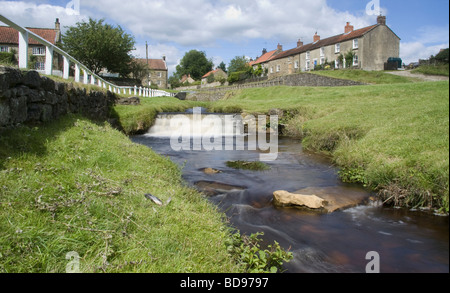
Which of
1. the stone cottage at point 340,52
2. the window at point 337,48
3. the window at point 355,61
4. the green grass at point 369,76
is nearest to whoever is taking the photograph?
the green grass at point 369,76

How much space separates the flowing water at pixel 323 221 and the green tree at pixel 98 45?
169 ft

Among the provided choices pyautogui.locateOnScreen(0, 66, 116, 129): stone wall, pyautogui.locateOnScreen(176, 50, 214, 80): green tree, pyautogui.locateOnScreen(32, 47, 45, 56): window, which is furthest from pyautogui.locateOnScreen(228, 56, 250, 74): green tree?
pyautogui.locateOnScreen(0, 66, 116, 129): stone wall

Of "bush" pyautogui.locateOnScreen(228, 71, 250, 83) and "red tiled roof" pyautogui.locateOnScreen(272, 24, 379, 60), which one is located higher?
"red tiled roof" pyautogui.locateOnScreen(272, 24, 379, 60)

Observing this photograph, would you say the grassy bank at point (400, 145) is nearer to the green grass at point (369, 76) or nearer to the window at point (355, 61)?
the green grass at point (369, 76)

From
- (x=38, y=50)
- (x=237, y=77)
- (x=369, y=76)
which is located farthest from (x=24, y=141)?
(x=237, y=77)

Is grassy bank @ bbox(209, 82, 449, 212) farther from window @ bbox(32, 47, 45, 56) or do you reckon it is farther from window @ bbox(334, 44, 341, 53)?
window @ bbox(32, 47, 45, 56)

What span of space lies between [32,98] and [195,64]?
126360 mm

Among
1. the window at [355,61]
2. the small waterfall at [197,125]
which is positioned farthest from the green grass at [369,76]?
the small waterfall at [197,125]

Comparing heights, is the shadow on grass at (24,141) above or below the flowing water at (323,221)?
above

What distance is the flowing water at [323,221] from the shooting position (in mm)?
1873

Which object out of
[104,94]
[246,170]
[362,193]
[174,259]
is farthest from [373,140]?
[104,94]

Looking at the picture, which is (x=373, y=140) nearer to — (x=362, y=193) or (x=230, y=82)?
(x=362, y=193)

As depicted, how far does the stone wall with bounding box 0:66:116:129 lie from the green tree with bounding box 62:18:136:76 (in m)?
49.2

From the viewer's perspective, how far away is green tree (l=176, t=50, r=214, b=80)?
128625mm
